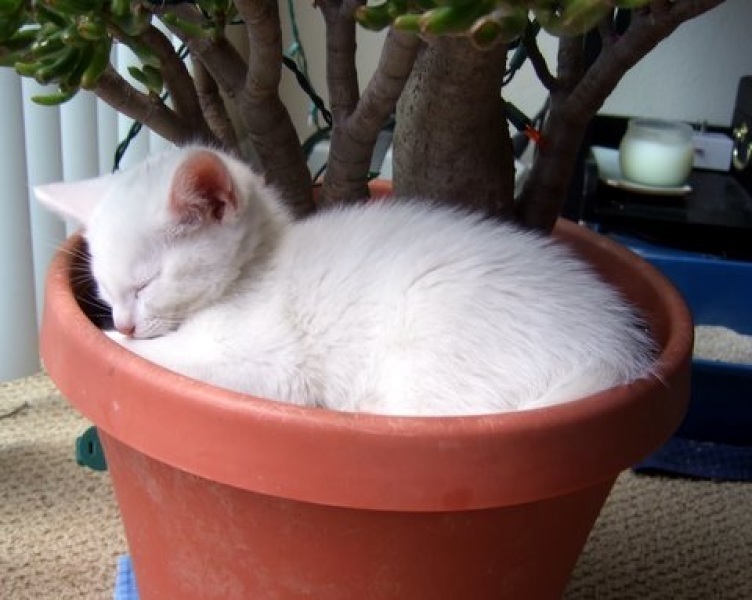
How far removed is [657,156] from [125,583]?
1.04m

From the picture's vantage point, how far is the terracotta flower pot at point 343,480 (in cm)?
53

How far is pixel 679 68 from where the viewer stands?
1.75 metres

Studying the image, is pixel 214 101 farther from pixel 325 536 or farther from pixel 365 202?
pixel 325 536

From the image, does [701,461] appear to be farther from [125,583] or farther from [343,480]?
[343,480]

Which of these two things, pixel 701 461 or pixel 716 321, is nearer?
pixel 701 461

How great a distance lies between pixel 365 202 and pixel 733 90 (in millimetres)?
1171

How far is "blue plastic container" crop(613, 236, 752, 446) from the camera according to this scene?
49.1 inches

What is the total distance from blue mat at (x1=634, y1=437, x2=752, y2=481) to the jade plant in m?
0.49

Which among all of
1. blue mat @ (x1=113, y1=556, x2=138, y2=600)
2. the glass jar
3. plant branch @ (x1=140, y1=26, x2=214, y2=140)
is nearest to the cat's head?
plant branch @ (x1=140, y1=26, x2=214, y2=140)

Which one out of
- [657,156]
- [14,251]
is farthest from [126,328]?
[657,156]

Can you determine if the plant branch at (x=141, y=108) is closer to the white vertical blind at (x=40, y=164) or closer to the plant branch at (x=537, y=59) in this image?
the plant branch at (x=537, y=59)

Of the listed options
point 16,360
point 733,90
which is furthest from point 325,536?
point 733,90

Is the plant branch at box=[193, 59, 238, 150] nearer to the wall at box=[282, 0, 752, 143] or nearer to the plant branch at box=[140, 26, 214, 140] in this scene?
the plant branch at box=[140, 26, 214, 140]

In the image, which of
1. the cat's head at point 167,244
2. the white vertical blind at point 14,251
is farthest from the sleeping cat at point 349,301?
the white vertical blind at point 14,251
